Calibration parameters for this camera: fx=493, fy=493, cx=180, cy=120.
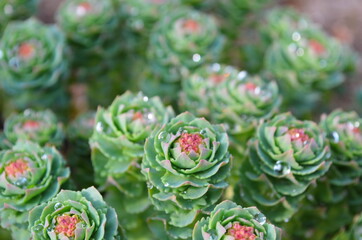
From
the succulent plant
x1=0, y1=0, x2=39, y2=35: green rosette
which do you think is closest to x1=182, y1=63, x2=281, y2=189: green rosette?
the succulent plant

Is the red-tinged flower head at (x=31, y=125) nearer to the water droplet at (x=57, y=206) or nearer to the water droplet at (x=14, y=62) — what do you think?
the water droplet at (x=14, y=62)

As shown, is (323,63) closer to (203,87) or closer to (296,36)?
(296,36)

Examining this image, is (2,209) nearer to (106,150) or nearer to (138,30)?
(106,150)

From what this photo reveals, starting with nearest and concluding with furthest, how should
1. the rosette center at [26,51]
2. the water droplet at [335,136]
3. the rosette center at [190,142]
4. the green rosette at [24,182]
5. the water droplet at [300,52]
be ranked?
the rosette center at [190,142]
the green rosette at [24,182]
the water droplet at [335,136]
the rosette center at [26,51]
the water droplet at [300,52]

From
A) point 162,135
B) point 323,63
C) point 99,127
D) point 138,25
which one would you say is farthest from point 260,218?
point 138,25

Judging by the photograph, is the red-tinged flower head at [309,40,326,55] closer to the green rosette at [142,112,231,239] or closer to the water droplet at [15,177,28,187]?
the green rosette at [142,112,231,239]

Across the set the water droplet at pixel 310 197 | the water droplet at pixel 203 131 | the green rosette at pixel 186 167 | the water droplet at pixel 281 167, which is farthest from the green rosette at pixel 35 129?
the water droplet at pixel 310 197
